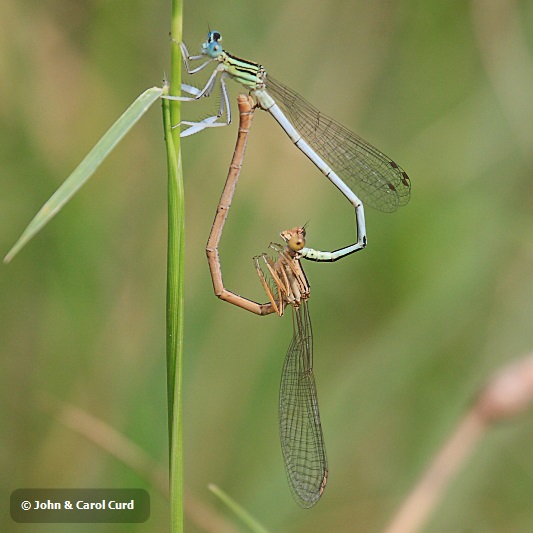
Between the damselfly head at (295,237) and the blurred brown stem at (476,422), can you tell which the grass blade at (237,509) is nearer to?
the blurred brown stem at (476,422)

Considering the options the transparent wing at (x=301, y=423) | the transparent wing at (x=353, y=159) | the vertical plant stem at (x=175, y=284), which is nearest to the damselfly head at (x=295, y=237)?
the transparent wing at (x=301, y=423)

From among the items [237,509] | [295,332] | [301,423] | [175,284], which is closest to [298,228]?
[295,332]

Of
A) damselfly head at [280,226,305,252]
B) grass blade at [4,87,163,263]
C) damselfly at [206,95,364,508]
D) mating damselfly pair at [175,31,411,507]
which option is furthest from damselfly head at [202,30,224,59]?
grass blade at [4,87,163,263]

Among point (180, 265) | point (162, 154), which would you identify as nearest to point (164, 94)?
point (180, 265)

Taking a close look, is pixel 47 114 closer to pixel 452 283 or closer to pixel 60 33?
pixel 60 33

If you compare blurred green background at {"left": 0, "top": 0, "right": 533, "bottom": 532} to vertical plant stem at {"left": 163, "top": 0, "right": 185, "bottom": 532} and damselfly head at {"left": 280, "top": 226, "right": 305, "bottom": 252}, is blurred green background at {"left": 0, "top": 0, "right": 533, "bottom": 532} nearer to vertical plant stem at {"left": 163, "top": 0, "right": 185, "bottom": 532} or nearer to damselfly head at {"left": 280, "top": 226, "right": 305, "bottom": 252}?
damselfly head at {"left": 280, "top": 226, "right": 305, "bottom": 252}

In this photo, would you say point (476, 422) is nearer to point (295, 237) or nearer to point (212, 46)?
point (295, 237)
